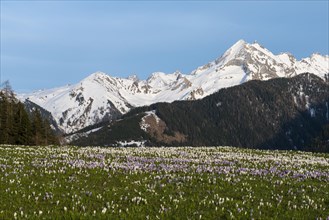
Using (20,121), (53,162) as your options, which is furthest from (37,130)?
(53,162)

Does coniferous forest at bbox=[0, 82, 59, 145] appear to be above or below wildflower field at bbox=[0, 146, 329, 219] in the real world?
above

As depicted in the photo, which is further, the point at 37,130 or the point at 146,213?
the point at 37,130

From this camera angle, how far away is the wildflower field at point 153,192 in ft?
43.1

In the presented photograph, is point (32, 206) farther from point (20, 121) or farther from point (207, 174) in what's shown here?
point (20, 121)

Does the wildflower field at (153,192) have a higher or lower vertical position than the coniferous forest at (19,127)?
lower

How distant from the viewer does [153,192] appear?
15805 mm

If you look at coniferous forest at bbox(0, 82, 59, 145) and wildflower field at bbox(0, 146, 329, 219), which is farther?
coniferous forest at bbox(0, 82, 59, 145)

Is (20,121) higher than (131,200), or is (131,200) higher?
(20,121)

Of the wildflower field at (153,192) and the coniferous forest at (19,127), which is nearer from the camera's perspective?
the wildflower field at (153,192)

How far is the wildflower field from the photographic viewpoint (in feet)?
43.1

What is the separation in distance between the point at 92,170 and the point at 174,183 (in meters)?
4.57

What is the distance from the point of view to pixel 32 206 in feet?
44.5

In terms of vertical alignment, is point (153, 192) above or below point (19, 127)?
below

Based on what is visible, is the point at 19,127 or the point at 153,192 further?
the point at 19,127
